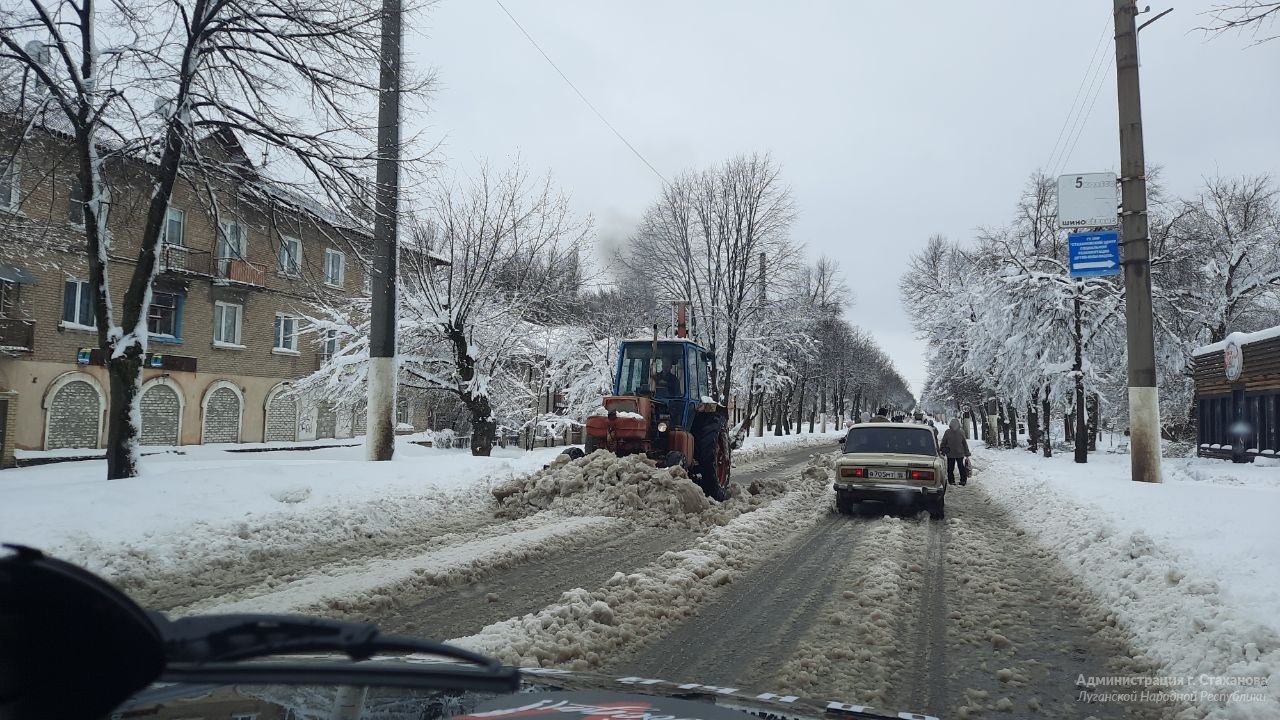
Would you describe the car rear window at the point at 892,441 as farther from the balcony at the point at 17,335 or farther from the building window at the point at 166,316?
the building window at the point at 166,316

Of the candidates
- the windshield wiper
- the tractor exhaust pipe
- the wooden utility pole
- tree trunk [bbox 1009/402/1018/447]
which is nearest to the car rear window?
the wooden utility pole

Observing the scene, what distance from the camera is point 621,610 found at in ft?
19.2

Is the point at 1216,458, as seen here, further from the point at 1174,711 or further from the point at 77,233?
the point at 77,233

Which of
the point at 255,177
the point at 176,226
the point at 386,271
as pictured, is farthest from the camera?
the point at 176,226

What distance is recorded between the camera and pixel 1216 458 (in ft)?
73.7

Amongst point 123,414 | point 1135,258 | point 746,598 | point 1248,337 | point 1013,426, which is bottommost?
point 746,598

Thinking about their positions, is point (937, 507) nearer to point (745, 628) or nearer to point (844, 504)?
point (844, 504)

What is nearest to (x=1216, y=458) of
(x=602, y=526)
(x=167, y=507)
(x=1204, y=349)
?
(x=1204, y=349)

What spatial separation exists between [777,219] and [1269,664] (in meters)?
28.7

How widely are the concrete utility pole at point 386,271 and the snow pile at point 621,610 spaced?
738cm

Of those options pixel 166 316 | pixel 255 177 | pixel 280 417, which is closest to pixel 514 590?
pixel 255 177

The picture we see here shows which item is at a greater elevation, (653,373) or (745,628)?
(653,373)

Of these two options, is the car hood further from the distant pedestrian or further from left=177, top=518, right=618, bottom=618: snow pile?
the distant pedestrian

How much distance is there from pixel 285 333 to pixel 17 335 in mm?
9829
